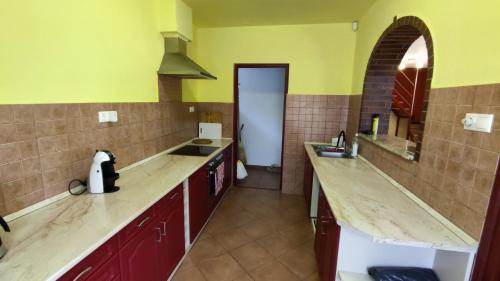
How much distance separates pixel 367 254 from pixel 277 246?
1.12 metres

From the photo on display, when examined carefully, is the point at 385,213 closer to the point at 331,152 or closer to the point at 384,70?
the point at 331,152

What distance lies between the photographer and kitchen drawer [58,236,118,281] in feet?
3.07

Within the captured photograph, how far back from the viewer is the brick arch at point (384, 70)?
2.08 m

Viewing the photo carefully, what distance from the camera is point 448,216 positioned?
123 cm

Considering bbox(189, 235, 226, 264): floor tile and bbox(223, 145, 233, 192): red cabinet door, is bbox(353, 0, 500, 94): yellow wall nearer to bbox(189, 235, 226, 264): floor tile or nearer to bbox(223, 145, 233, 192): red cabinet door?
bbox(189, 235, 226, 264): floor tile

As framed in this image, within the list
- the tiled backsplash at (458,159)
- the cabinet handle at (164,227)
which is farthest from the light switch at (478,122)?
the cabinet handle at (164,227)

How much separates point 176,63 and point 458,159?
2.45 m

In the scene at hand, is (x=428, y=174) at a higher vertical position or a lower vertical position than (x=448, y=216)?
higher

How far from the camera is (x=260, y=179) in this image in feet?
13.9

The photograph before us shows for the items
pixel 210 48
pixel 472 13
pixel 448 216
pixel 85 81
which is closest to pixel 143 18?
pixel 85 81

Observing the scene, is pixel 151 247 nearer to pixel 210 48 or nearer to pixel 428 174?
pixel 428 174

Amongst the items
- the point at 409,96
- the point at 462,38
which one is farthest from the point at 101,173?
the point at 409,96

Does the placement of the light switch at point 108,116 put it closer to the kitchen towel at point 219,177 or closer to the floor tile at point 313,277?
the kitchen towel at point 219,177

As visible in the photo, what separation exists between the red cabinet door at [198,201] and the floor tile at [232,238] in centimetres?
26
